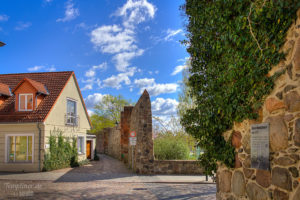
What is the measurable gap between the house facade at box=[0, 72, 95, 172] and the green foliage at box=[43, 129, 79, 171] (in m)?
0.35

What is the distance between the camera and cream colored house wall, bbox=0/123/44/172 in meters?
15.2

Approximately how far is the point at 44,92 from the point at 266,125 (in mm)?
16139

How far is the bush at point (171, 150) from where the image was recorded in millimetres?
14429

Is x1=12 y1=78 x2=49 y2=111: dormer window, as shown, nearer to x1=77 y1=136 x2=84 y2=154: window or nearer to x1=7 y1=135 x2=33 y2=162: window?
x1=7 y1=135 x2=33 y2=162: window

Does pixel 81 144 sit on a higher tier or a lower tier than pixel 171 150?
lower

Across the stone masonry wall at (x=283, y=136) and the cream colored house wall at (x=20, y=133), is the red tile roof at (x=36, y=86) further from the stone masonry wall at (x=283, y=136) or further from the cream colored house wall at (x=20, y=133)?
the stone masonry wall at (x=283, y=136)

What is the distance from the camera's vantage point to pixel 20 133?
1564cm

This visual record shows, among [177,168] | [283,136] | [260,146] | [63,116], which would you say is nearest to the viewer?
[283,136]

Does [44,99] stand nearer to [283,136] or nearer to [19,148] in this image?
[19,148]

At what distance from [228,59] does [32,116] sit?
1442 centimetres

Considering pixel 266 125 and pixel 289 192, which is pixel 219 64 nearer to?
pixel 266 125

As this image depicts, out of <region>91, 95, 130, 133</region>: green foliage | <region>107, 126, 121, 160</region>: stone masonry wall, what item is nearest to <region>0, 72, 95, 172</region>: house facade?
<region>107, 126, 121, 160</region>: stone masonry wall

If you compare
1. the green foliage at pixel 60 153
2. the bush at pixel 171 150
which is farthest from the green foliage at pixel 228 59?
the green foliage at pixel 60 153

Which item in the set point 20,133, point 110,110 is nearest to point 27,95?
point 20,133
